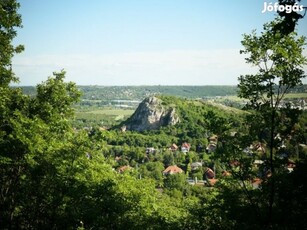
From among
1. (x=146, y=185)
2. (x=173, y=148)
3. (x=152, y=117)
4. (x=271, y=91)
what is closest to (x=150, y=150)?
(x=173, y=148)

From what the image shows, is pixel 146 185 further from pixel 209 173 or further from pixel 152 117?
pixel 152 117

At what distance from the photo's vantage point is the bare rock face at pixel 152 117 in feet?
582

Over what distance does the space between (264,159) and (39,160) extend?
10.9 m

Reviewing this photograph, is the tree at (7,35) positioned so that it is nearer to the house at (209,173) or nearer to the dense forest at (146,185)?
the dense forest at (146,185)

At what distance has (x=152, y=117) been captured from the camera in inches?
7279

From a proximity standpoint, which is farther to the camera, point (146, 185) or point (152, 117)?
point (152, 117)

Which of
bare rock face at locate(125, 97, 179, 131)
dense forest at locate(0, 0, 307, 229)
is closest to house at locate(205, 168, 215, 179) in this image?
bare rock face at locate(125, 97, 179, 131)

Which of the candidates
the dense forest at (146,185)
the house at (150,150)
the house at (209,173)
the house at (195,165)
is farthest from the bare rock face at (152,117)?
the dense forest at (146,185)

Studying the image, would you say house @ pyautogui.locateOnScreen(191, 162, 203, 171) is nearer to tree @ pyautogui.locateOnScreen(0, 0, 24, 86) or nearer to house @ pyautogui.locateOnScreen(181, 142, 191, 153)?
house @ pyautogui.locateOnScreen(181, 142, 191, 153)

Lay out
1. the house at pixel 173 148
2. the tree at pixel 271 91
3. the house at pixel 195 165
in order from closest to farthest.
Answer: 1. the tree at pixel 271 91
2. the house at pixel 195 165
3. the house at pixel 173 148

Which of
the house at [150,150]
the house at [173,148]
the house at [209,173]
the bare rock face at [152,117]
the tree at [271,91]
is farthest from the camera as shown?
the bare rock face at [152,117]

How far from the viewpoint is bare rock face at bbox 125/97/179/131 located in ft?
582

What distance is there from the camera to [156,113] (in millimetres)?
184625

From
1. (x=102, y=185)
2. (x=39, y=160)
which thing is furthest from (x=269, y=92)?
(x=39, y=160)
